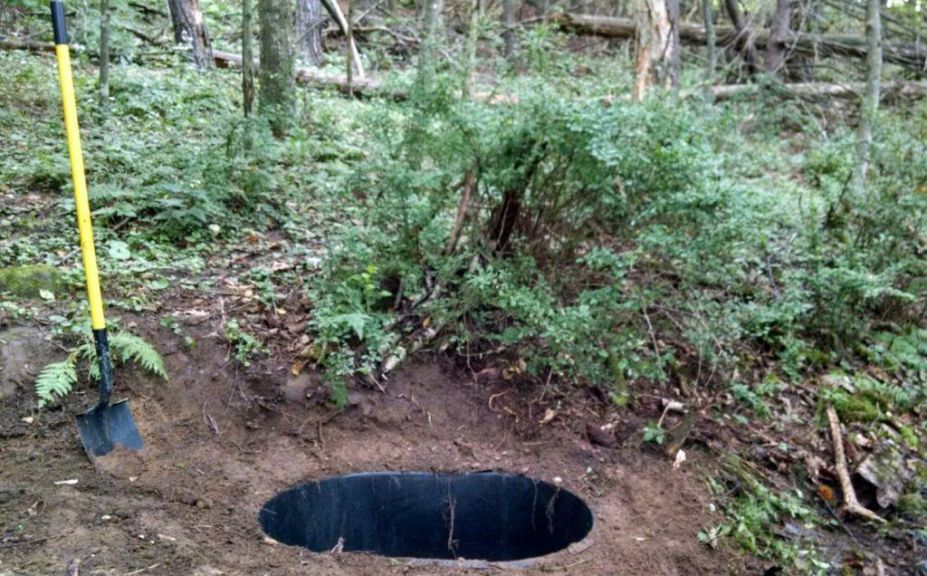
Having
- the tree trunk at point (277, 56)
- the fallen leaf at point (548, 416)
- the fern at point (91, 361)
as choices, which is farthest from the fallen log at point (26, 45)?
the fallen leaf at point (548, 416)

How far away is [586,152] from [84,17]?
745 centimetres

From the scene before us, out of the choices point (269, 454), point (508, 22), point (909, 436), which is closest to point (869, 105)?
point (909, 436)

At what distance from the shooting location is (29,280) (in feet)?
15.7

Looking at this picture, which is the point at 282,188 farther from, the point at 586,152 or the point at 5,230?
the point at 586,152

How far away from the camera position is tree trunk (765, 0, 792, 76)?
12000 mm

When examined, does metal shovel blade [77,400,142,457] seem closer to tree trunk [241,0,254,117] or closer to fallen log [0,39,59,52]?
tree trunk [241,0,254,117]

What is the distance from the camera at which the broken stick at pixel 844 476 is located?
4.88m

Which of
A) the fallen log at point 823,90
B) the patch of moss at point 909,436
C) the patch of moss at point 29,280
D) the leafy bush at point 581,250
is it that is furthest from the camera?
the fallen log at point 823,90

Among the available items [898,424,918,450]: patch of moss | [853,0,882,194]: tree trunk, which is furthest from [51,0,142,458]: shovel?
[853,0,882,194]: tree trunk

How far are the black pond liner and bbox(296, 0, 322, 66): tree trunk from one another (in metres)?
8.41

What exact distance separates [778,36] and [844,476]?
9128mm

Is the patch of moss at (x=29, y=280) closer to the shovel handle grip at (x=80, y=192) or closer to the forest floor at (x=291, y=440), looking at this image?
the forest floor at (x=291, y=440)

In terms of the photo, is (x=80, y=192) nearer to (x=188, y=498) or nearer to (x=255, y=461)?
(x=188, y=498)

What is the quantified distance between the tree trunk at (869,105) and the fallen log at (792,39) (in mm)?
3860
